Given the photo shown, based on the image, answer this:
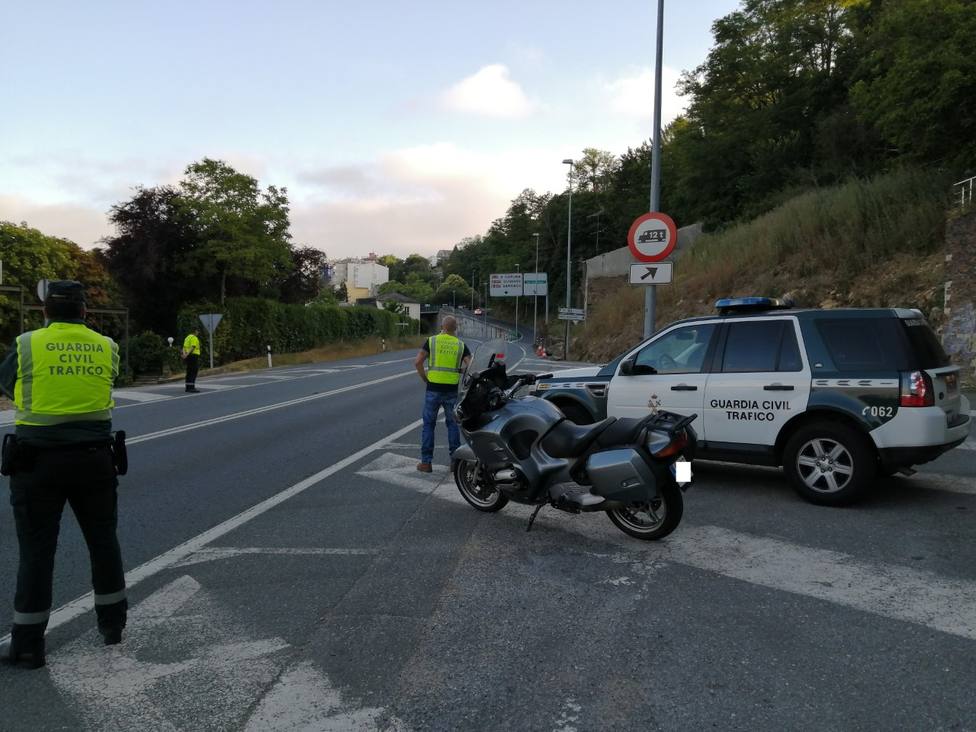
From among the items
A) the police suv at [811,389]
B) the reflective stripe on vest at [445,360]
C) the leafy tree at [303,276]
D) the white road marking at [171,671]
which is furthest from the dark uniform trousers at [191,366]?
the leafy tree at [303,276]

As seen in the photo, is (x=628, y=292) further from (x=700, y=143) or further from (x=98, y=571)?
(x=98, y=571)

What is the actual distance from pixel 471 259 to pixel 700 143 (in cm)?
13806

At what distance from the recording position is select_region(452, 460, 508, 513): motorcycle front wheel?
641 cm

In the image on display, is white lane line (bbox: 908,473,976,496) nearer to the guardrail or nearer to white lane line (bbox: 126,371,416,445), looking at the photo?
white lane line (bbox: 126,371,416,445)

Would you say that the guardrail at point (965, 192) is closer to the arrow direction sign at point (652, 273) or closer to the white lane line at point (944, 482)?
the arrow direction sign at point (652, 273)

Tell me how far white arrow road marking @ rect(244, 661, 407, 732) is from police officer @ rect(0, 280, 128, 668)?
1.18 m

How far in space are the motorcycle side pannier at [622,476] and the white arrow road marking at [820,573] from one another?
1.47 feet

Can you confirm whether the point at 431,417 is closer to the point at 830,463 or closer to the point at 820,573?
the point at 830,463

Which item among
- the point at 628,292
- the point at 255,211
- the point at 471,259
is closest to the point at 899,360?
the point at 628,292

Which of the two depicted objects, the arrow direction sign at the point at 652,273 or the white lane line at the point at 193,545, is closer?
the white lane line at the point at 193,545

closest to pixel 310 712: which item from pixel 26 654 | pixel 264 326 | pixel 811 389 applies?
pixel 26 654

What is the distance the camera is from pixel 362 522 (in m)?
6.16

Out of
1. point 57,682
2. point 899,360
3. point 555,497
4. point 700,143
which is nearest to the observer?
point 57,682

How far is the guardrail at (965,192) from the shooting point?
17.3 meters
